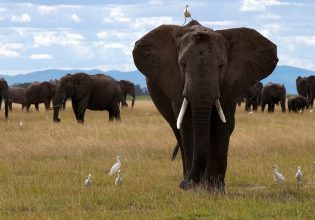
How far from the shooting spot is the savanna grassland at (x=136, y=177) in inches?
412

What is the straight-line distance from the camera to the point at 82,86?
105 feet

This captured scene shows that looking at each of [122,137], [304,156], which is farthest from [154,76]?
[122,137]

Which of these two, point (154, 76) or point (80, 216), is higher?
point (154, 76)

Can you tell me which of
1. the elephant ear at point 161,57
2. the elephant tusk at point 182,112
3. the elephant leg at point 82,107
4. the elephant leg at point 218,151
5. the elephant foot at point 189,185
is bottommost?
the elephant leg at point 82,107

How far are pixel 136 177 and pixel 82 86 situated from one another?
17686 millimetres

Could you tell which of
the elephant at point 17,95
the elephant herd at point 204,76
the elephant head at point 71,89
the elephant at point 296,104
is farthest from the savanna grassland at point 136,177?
the elephant at point 17,95

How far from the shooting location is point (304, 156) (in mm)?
18500

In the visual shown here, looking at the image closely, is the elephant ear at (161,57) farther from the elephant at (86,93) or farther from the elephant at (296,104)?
the elephant at (296,104)

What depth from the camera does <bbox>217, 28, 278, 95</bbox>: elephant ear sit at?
11.8m

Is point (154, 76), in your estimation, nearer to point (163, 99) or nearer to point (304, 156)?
point (163, 99)

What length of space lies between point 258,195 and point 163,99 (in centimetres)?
259

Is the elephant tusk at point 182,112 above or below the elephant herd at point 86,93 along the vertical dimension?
above

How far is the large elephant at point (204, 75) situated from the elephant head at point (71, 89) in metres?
18.9

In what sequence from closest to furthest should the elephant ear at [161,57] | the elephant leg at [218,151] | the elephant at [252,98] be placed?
the elephant leg at [218,151] < the elephant ear at [161,57] < the elephant at [252,98]
